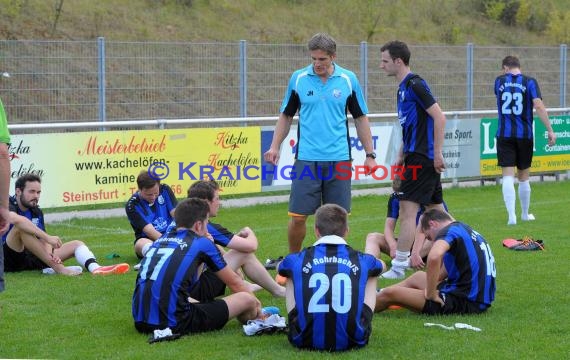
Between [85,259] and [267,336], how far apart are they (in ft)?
11.5

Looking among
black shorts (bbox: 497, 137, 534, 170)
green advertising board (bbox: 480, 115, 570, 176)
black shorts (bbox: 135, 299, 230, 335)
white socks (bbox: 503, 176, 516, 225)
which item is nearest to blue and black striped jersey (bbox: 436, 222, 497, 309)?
black shorts (bbox: 135, 299, 230, 335)

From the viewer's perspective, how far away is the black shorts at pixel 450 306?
294 inches

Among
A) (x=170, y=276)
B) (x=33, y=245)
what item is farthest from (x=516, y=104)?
(x=170, y=276)

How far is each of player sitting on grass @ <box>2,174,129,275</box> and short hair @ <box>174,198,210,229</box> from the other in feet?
9.58

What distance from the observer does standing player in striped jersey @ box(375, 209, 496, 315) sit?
285 inches

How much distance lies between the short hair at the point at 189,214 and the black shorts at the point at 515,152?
7365 millimetres

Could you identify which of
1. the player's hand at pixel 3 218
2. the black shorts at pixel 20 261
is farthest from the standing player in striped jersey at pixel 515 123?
the player's hand at pixel 3 218

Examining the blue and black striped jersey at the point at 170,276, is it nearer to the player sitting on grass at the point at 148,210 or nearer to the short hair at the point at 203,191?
the short hair at the point at 203,191

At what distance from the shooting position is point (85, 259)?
9930mm

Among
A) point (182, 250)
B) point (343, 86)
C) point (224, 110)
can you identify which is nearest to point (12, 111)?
point (224, 110)

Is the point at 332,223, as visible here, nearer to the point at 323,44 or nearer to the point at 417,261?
the point at 323,44

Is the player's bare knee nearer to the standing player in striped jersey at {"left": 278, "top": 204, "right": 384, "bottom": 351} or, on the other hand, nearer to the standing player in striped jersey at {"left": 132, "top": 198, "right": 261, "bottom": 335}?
the standing player in striped jersey at {"left": 132, "top": 198, "right": 261, "bottom": 335}

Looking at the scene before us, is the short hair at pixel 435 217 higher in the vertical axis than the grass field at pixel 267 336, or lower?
higher

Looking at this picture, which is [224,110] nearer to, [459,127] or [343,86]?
[459,127]
